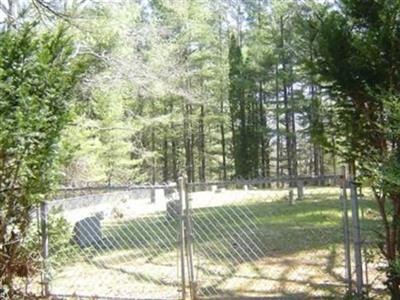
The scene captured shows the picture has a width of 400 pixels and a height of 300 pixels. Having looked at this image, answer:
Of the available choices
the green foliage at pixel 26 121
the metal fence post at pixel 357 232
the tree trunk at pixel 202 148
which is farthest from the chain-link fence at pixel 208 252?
the tree trunk at pixel 202 148

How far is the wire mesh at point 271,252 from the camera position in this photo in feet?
18.7

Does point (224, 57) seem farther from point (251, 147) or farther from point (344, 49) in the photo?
point (344, 49)

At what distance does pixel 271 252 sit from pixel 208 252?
1133 millimetres

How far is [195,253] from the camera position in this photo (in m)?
8.16

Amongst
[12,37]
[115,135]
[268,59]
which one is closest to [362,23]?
[12,37]

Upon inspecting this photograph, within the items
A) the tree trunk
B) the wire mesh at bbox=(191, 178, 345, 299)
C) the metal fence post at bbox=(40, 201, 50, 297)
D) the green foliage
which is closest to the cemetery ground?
the wire mesh at bbox=(191, 178, 345, 299)

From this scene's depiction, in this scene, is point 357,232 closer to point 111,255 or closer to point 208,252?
point 208,252

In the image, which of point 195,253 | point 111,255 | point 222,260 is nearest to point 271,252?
point 222,260

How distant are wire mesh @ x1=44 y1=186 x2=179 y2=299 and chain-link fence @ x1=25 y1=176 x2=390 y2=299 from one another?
14mm

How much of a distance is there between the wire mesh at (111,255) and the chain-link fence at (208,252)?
0.01 m

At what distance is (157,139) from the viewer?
3278 centimetres

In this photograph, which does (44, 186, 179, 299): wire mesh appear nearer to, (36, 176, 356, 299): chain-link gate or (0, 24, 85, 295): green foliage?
(36, 176, 356, 299): chain-link gate

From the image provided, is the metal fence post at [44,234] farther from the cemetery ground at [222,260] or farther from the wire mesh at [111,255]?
the cemetery ground at [222,260]

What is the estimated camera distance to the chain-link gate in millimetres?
5309
